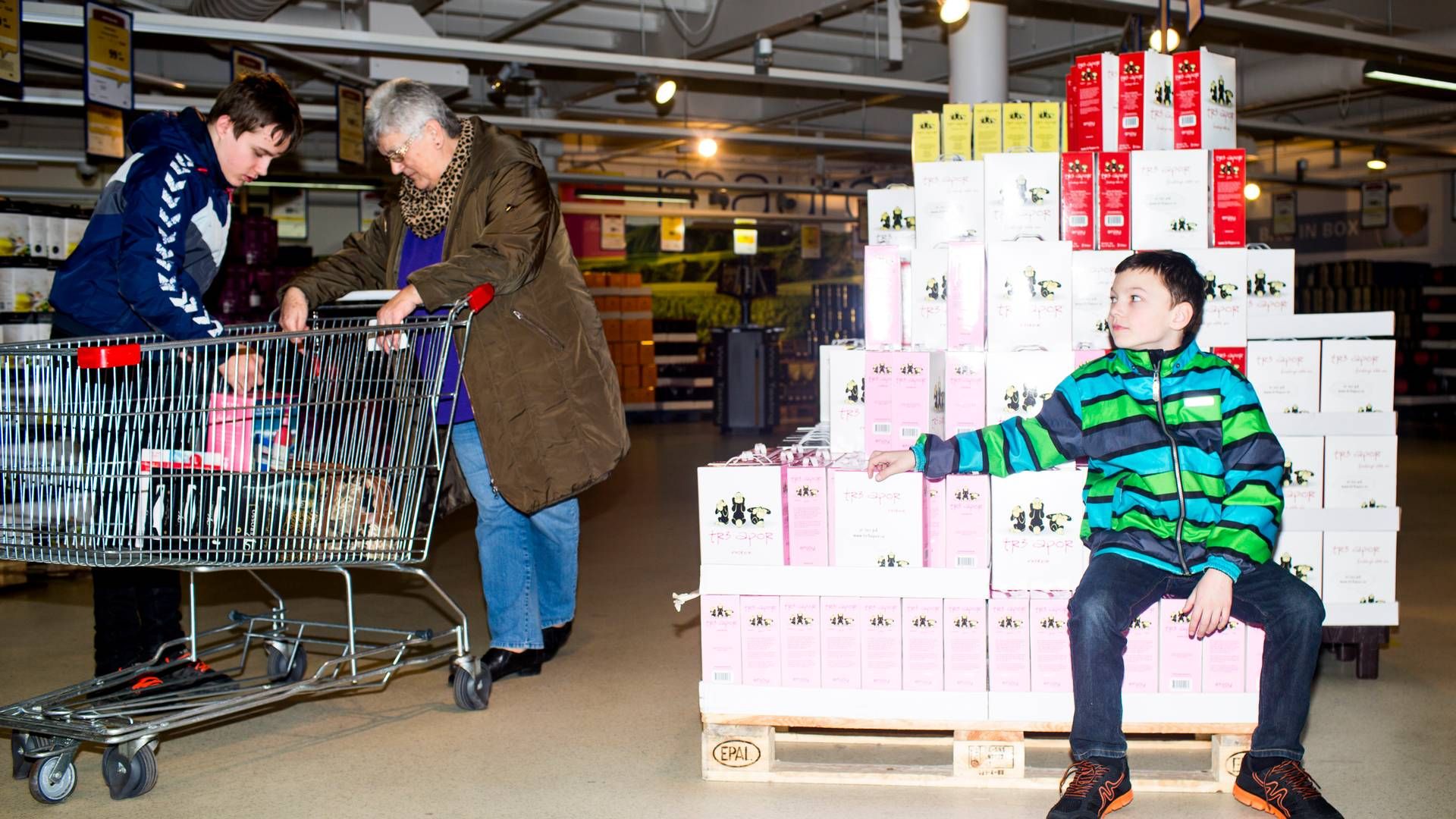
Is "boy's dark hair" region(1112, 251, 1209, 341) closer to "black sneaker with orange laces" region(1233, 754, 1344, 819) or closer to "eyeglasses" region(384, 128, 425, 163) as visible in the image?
"black sneaker with orange laces" region(1233, 754, 1344, 819)

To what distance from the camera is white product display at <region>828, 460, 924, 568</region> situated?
9.73ft

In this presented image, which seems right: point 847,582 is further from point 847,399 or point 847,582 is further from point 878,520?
point 847,399

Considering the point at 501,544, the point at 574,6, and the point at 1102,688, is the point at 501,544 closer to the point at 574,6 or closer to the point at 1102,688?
the point at 1102,688

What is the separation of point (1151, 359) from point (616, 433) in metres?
1.57

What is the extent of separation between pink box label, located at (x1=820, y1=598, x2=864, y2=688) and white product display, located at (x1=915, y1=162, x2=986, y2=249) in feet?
3.85

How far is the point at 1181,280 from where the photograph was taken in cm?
279

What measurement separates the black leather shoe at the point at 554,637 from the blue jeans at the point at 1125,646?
1866mm

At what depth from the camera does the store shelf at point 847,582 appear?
293cm

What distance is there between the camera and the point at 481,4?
10.3 meters

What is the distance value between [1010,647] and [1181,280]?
0.92 m

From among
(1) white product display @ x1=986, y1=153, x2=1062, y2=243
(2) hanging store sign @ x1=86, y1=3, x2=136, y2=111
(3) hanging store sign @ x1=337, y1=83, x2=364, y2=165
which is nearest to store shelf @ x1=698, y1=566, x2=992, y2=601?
(1) white product display @ x1=986, y1=153, x2=1062, y2=243

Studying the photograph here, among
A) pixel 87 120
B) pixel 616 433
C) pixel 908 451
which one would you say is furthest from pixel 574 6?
pixel 908 451

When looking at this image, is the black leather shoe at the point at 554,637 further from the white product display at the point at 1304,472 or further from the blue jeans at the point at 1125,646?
the white product display at the point at 1304,472

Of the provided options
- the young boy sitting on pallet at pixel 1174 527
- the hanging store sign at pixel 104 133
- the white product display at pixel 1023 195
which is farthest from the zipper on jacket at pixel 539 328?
the hanging store sign at pixel 104 133
